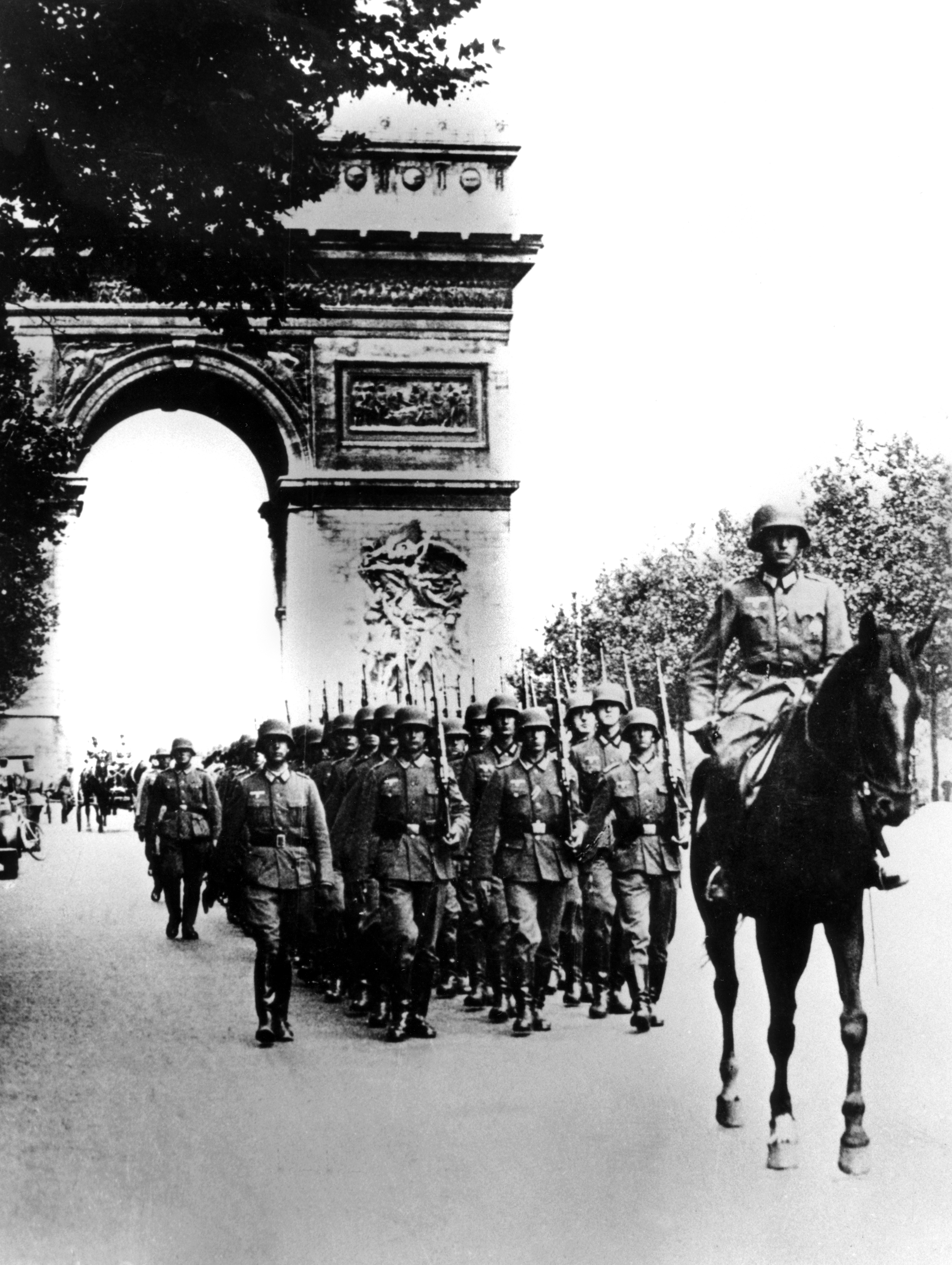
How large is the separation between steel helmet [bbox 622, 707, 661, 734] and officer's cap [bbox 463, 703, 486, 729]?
257 centimetres

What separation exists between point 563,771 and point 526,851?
3.40 feet

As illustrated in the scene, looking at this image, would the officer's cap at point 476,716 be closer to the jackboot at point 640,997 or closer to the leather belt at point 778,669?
the jackboot at point 640,997

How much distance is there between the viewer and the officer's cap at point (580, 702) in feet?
37.9

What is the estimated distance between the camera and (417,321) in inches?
904

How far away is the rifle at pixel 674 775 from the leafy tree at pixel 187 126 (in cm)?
326

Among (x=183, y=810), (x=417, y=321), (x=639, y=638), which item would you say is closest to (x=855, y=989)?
(x=639, y=638)

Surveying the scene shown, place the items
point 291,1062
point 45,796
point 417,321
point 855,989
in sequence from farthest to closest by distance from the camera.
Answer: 1. point 45,796
2. point 417,321
3. point 291,1062
4. point 855,989

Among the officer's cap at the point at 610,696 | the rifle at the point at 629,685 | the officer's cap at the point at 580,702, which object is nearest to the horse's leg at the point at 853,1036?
the rifle at the point at 629,685

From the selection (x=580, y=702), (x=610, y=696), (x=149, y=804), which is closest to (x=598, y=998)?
(x=610, y=696)

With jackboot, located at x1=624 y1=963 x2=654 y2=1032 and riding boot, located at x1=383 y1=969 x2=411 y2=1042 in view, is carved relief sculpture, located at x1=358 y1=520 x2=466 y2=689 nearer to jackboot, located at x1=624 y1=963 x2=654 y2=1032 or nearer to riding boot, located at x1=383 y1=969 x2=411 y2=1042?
riding boot, located at x1=383 y1=969 x2=411 y2=1042

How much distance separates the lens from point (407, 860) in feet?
31.0

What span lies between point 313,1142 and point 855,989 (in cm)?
221

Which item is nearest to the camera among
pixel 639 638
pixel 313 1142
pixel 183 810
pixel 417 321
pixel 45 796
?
pixel 313 1142

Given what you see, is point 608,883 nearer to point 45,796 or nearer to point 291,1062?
point 291,1062
